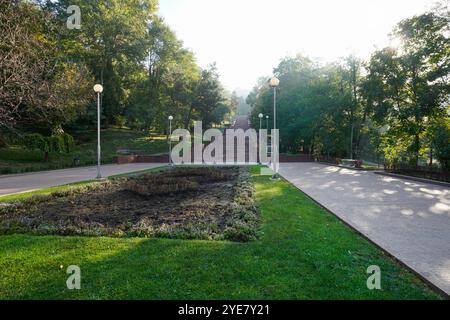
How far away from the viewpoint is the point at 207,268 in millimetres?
4051

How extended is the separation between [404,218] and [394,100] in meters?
14.7

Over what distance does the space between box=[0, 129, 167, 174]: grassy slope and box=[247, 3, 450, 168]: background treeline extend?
17429 mm

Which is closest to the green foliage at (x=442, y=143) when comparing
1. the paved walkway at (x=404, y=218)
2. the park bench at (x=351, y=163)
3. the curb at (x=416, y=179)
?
the curb at (x=416, y=179)

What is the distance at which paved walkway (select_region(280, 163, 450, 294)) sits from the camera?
447cm

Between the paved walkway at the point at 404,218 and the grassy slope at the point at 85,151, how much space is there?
19808 millimetres

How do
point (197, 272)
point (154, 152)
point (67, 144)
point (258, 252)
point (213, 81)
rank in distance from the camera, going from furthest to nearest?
point (213, 81) < point (154, 152) < point (67, 144) < point (258, 252) < point (197, 272)

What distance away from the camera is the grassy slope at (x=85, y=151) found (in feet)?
70.1

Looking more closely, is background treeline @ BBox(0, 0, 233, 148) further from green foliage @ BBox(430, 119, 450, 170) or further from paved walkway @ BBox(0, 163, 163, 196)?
green foliage @ BBox(430, 119, 450, 170)

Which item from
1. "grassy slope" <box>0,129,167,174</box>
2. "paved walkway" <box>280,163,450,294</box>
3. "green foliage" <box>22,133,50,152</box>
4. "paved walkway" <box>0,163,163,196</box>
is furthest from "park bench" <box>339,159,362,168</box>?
"green foliage" <box>22,133,50,152</box>

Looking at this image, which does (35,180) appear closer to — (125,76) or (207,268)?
(207,268)

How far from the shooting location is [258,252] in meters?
4.71
